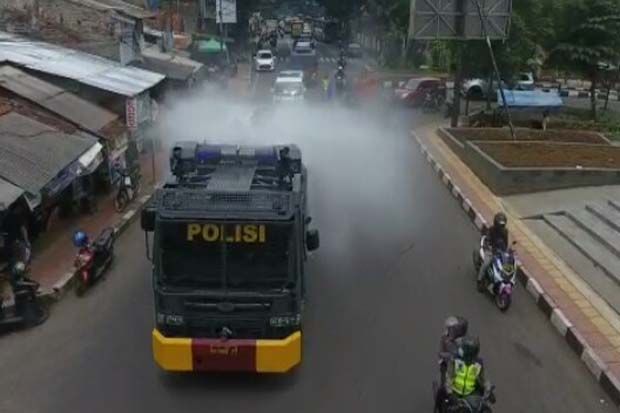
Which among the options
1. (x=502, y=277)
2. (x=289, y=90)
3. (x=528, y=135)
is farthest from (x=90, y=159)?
(x=289, y=90)

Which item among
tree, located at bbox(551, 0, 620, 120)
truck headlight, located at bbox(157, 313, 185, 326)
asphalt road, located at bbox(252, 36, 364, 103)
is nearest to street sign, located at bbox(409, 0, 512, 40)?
tree, located at bbox(551, 0, 620, 120)

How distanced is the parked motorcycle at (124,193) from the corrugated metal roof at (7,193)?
5.75m

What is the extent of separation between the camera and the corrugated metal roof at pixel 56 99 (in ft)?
58.3

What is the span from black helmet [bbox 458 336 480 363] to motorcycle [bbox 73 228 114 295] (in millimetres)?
7731

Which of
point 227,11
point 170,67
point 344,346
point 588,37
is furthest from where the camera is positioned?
point 227,11

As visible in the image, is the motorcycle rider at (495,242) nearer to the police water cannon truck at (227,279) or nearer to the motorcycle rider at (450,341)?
the motorcycle rider at (450,341)

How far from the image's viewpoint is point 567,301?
12781 millimetres

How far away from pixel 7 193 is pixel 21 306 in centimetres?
195

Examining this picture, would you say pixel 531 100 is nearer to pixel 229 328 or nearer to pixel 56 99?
pixel 56 99

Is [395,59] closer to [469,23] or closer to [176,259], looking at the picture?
[469,23]

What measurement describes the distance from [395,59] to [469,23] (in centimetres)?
3530

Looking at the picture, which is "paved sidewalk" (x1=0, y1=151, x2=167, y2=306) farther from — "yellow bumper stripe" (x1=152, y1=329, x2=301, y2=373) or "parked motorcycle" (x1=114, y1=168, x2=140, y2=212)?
"yellow bumper stripe" (x1=152, y1=329, x2=301, y2=373)

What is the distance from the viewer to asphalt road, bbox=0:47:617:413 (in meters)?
9.58

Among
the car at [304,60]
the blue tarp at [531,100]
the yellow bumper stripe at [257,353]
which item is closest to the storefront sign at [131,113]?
the yellow bumper stripe at [257,353]
